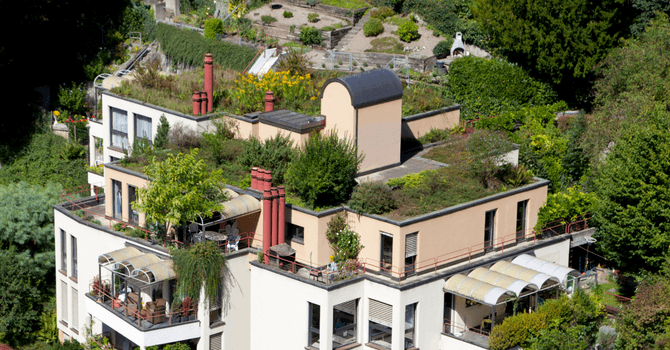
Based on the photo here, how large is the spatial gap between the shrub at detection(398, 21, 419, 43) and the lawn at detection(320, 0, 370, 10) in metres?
5.97

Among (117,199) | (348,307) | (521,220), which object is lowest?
(348,307)

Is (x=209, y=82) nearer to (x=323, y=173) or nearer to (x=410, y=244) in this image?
(x=323, y=173)

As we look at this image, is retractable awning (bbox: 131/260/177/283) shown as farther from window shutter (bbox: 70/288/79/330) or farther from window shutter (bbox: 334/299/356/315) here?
window shutter (bbox: 70/288/79/330)

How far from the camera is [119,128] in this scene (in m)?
44.9

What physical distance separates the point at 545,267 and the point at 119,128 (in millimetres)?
21758

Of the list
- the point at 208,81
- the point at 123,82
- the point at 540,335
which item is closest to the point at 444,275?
the point at 540,335

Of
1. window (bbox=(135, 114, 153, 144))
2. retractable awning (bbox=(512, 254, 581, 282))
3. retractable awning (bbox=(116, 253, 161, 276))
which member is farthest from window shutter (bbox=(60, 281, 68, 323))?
retractable awning (bbox=(512, 254, 581, 282))

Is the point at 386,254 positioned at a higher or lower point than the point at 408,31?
lower

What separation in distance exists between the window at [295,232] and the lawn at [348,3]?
109ft

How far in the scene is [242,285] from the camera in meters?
33.9

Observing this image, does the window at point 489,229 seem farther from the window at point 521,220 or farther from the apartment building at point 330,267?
the window at point 521,220

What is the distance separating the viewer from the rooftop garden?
41.6m

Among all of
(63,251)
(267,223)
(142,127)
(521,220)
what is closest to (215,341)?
(267,223)

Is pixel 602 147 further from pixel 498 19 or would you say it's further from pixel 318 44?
pixel 318 44
